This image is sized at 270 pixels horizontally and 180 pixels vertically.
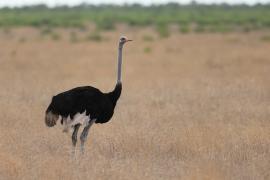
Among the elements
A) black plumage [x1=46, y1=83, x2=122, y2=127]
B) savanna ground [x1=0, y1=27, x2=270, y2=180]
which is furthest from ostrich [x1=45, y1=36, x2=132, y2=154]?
savanna ground [x1=0, y1=27, x2=270, y2=180]

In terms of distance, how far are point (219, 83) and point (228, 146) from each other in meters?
7.23

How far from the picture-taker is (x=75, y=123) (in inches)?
331

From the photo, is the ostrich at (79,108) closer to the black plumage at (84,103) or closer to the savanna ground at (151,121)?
the black plumage at (84,103)

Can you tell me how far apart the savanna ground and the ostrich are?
392 mm

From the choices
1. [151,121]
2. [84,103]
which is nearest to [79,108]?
[84,103]

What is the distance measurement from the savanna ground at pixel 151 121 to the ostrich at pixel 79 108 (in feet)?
1.29

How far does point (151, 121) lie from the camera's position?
1141cm

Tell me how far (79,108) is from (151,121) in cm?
307

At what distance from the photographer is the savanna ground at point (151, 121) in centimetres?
812

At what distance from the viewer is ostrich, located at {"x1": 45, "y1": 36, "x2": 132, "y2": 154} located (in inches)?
327

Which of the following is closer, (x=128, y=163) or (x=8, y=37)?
(x=128, y=163)

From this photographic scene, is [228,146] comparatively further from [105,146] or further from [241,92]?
[241,92]

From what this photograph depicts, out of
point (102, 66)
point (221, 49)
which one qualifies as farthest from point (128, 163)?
point (221, 49)

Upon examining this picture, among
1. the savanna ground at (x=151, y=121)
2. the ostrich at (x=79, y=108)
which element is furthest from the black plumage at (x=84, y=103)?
the savanna ground at (x=151, y=121)
